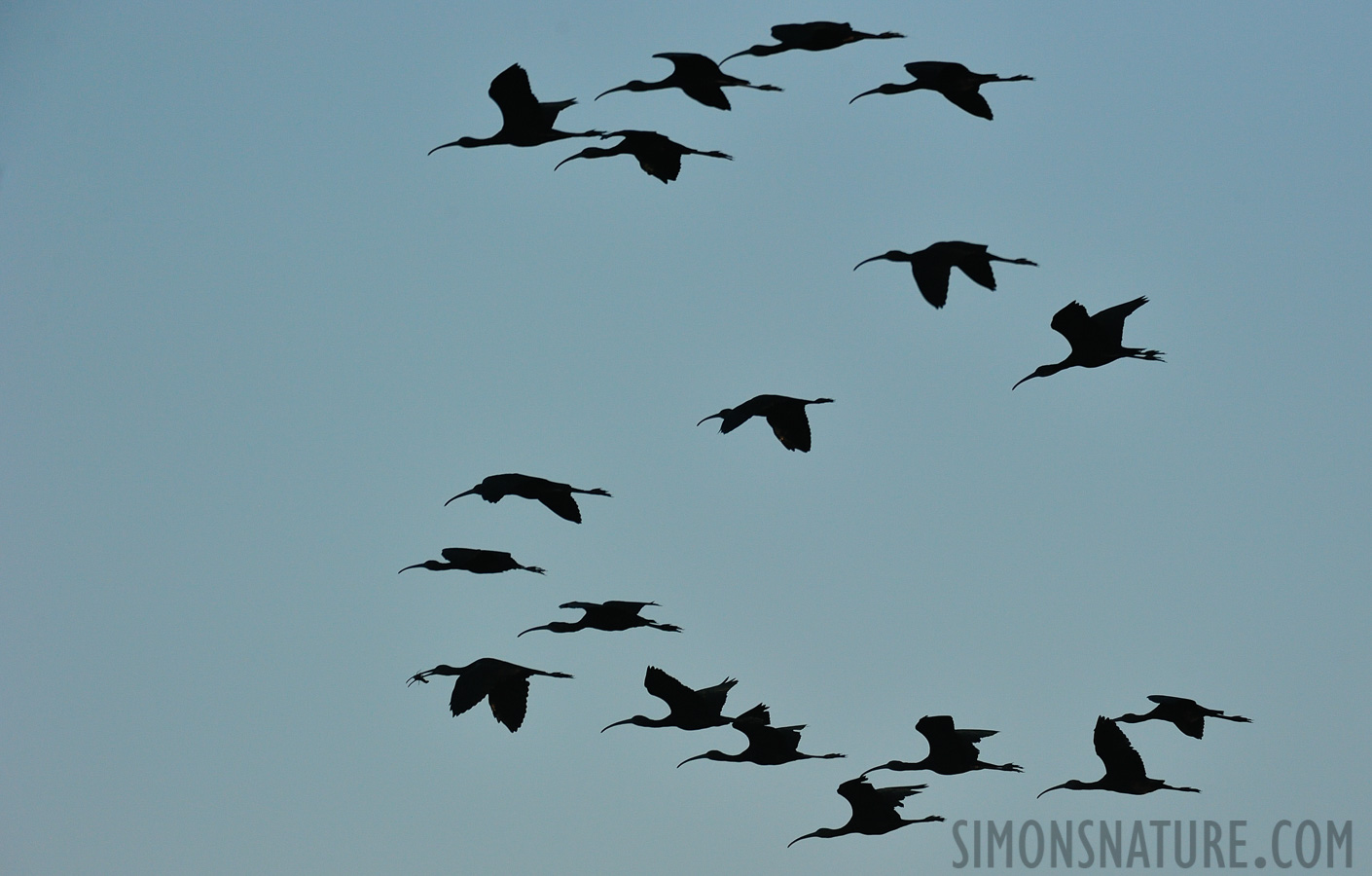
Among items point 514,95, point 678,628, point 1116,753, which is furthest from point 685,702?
point 514,95

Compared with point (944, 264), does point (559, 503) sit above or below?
below

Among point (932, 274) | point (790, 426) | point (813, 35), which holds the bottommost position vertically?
point (790, 426)

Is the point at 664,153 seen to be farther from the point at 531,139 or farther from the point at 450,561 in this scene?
the point at 450,561

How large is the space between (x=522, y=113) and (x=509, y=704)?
921cm

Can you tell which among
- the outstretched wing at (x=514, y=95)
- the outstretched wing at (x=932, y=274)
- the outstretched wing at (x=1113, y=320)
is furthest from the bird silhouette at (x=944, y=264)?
the outstretched wing at (x=514, y=95)

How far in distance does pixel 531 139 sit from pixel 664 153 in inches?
84.7

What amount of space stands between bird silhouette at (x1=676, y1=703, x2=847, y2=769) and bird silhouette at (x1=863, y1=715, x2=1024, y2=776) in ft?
4.70

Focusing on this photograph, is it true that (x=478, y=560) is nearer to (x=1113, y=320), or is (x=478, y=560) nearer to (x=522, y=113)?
(x=522, y=113)

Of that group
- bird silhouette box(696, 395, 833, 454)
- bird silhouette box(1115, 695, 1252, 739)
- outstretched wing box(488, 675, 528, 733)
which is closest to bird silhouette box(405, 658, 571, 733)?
outstretched wing box(488, 675, 528, 733)

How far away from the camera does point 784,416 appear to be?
3394 centimetres

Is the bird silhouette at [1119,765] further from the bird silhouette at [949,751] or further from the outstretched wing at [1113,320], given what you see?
the outstretched wing at [1113,320]

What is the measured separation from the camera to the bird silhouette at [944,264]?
30641 mm

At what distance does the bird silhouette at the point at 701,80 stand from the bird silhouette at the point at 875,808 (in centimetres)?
1111

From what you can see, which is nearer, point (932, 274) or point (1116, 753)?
point (932, 274)
